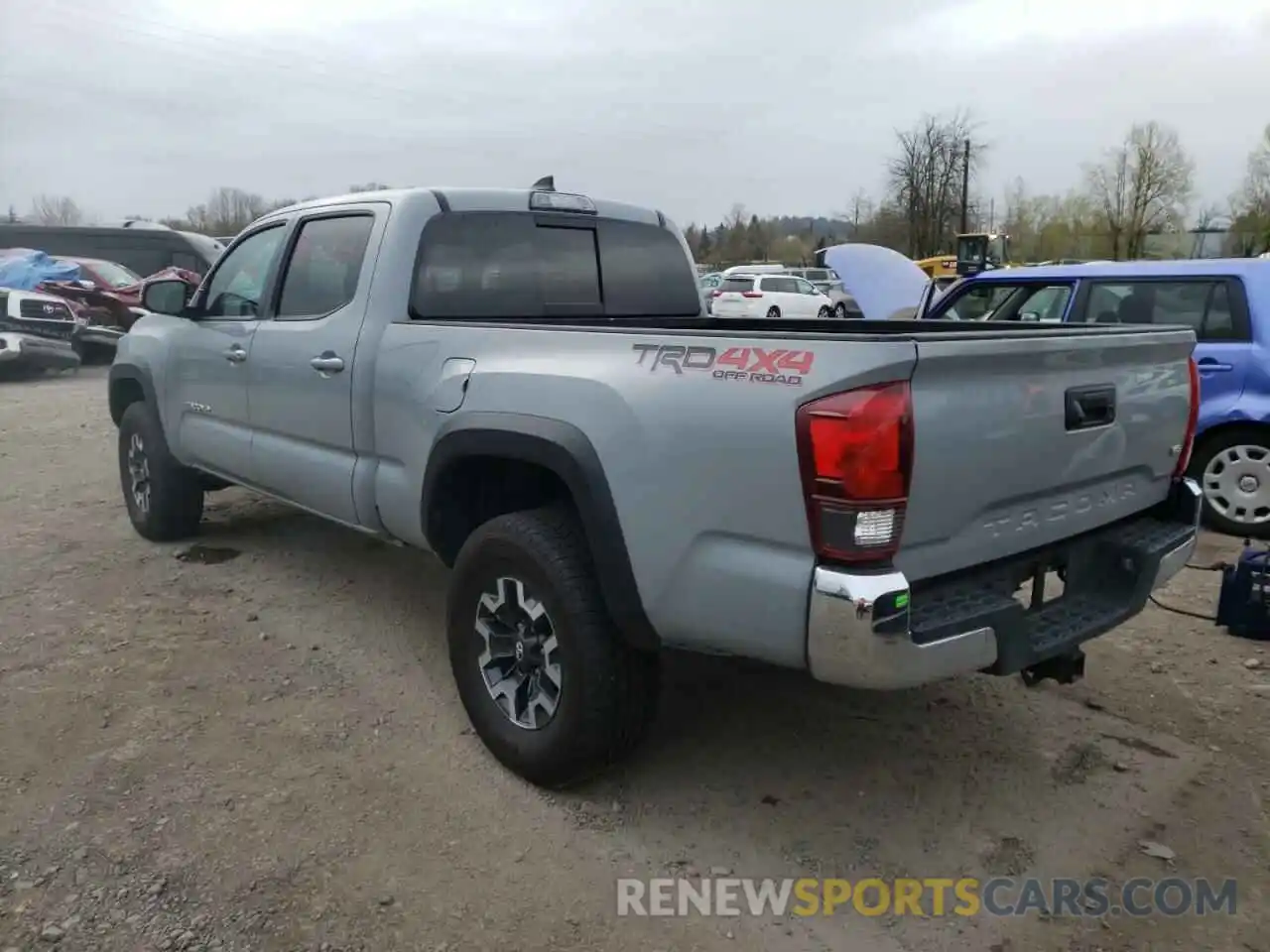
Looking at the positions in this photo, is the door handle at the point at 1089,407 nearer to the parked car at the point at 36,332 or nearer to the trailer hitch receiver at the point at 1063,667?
the trailer hitch receiver at the point at 1063,667

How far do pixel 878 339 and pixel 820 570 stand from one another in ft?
1.88

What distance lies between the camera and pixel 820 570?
8.04ft

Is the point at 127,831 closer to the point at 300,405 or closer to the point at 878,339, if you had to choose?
the point at 300,405

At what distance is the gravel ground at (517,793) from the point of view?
268 cm

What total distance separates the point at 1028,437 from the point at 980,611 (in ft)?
1.59

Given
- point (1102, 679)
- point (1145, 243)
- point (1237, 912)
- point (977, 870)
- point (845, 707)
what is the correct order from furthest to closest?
point (1145, 243) < point (1102, 679) < point (845, 707) < point (977, 870) < point (1237, 912)

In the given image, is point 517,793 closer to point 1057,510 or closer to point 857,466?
point 857,466

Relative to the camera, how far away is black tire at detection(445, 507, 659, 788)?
3.00m

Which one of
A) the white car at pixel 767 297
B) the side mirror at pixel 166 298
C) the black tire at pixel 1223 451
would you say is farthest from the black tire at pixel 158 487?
the white car at pixel 767 297

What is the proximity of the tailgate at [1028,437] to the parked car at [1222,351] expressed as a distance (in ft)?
9.75

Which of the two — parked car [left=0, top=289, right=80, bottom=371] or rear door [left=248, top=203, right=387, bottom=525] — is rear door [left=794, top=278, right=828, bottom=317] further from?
rear door [left=248, top=203, right=387, bottom=525]

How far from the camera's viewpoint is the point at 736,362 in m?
2.59

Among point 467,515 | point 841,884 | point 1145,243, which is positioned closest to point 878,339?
point 841,884

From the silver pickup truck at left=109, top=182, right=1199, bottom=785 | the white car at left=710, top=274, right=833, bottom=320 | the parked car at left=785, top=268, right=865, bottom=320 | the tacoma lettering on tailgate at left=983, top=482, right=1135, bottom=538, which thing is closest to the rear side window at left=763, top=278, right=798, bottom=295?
the white car at left=710, top=274, right=833, bottom=320
